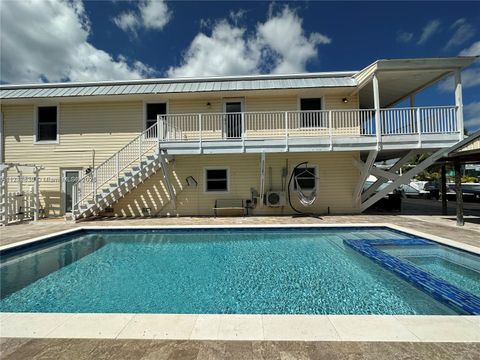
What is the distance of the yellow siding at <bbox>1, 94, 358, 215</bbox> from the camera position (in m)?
11.7

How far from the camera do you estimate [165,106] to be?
466 inches

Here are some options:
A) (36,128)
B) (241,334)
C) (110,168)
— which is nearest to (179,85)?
(110,168)

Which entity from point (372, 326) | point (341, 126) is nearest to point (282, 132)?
point (341, 126)

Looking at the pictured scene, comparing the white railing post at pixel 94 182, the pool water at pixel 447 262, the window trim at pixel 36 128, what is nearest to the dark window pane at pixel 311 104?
the pool water at pixel 447 262

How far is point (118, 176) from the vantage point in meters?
10.1

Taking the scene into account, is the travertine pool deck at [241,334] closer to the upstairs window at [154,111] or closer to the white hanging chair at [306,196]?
the white hanging chair at [306,196]

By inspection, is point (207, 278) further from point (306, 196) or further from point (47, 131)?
point (47, 131)

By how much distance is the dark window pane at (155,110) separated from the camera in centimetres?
1187

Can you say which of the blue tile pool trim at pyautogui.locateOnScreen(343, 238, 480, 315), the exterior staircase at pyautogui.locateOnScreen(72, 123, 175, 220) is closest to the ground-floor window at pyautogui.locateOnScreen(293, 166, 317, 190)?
the blue tile pool trim at pyautogui.locateOnScreen(343, 238, 480, 315)

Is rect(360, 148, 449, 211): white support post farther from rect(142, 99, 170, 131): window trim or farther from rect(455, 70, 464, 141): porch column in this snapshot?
rect(142, 99, 170, 131): window trim

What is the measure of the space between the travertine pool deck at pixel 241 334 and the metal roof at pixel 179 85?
9461 millimetres

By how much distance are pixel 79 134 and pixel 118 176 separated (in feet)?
12.9

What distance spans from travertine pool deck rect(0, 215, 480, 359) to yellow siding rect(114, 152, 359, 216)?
8418mm

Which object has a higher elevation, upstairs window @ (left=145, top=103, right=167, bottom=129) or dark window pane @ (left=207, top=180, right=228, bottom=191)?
upstairs window @ (left=145, top=103, right=167, bottom=129)
